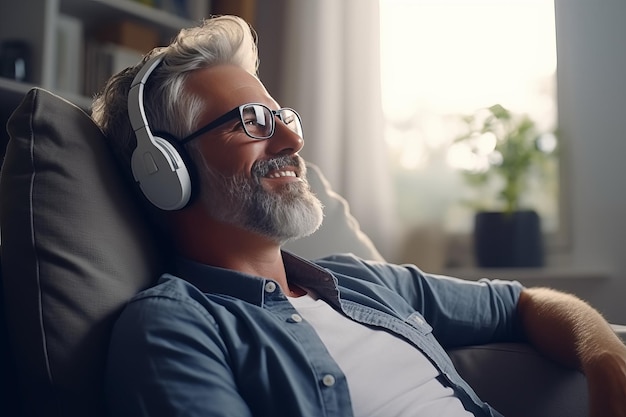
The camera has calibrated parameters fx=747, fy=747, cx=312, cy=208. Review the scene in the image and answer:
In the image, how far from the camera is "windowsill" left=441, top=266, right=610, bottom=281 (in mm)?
2258

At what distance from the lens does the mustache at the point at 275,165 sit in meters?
1.22

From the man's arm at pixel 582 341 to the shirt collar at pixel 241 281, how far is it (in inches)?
15.3

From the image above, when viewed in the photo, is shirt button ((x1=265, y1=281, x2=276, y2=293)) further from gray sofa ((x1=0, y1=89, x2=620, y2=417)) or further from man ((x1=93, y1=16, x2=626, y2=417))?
gray sofa ((x1=0, y1=89, x2=620, y2=417))

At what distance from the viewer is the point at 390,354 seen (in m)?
1.12

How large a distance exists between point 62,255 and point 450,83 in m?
1.89

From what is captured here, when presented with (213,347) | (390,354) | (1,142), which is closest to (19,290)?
(213,347)

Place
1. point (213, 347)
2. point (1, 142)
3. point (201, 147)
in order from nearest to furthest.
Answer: point (213, 347) < point (201, 147) < point (1, 142)

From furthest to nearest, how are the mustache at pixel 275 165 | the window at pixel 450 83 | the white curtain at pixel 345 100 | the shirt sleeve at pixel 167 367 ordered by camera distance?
the white curtain at pixel 345 100, the window at pixel 450 83, the mustache at pixel 275 165, the shirt sleeve at pixel 167 367

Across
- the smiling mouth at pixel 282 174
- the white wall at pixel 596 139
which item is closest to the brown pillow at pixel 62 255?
the smiling mouth at pixel 282 174

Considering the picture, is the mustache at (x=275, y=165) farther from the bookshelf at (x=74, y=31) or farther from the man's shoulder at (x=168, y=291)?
the bookshelf at (x=74, y=31)

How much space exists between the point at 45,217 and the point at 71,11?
2.00 meters

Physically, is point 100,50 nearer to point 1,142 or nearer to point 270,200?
point 1,142

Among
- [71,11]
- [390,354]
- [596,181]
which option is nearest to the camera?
[390,354]

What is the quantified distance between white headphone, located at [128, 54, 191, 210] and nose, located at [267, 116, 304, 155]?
17cm
